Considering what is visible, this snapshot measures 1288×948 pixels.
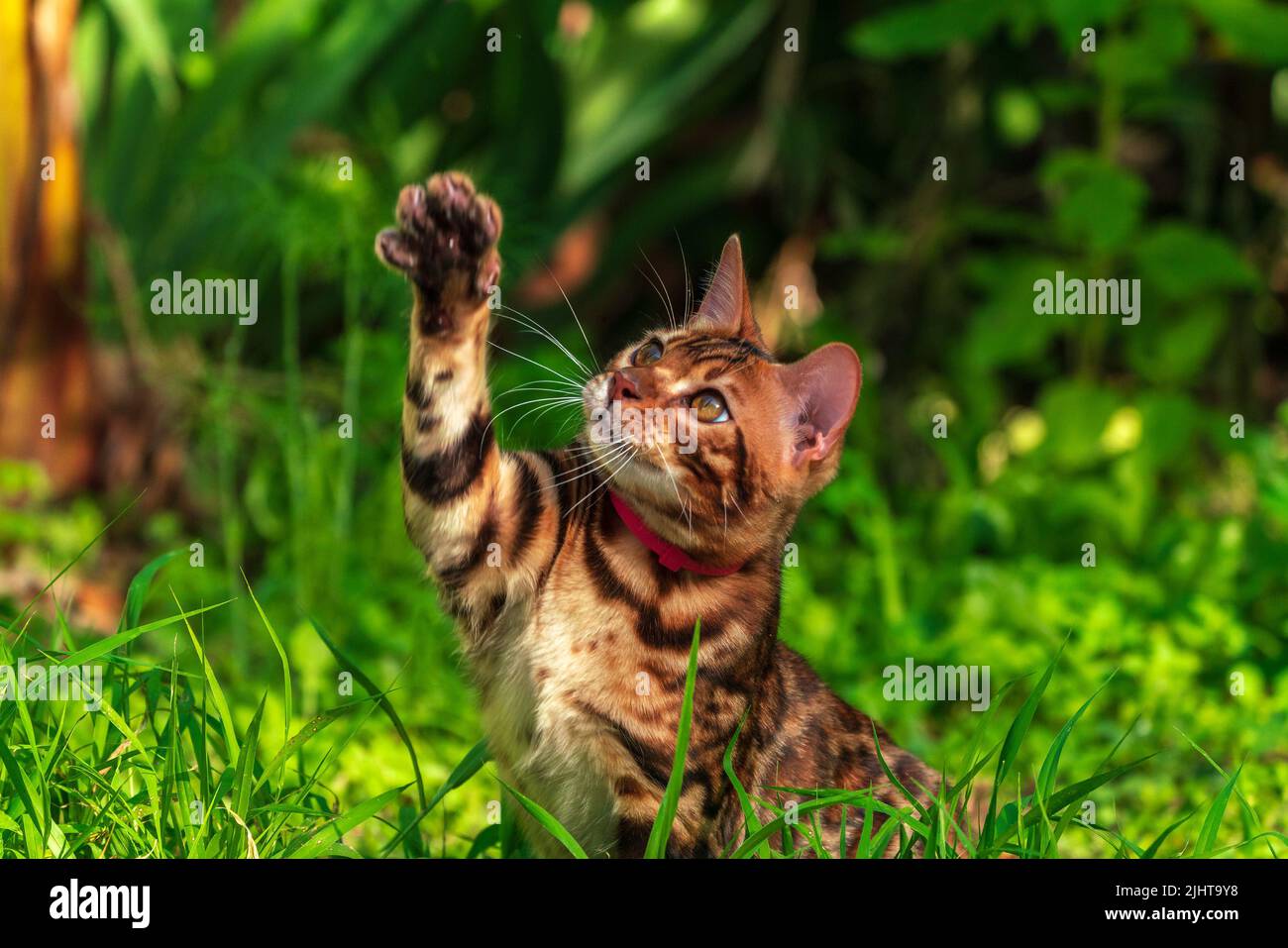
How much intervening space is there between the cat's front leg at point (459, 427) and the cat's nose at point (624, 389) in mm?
201

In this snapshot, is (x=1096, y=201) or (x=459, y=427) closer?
(x=459, y=427)

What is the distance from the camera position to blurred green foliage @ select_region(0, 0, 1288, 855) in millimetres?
4059

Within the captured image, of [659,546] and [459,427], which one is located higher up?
[459,427]

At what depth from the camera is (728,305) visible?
2781mm

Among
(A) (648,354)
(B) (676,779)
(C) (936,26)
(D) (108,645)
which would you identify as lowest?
(B) (676,779)

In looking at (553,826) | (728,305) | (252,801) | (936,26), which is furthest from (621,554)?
(936,26)

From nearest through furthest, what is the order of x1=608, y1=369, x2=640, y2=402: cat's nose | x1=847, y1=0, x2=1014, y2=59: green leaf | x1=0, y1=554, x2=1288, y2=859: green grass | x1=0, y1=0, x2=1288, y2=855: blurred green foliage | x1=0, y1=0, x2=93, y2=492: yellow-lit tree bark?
1. x1=0, y1=554, x2=1288, y2=859: green grass
2. x1=608, y1=369, x2=640, y2=402: cat's nose
3. x1=0, y1=0, x2=1288, y2=855: blurred green foliage
4. x1=0, y1=0, x2=93, y2=492: yellow-lit tree bark
5. x1=847, y1=0, x2=1014, y2=59: green leaf

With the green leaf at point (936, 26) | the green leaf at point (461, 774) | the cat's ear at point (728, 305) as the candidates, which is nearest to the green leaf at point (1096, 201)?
the green leaf at point (936, 26)

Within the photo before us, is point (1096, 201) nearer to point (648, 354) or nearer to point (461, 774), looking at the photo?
point (648, 354)

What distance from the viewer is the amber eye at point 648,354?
256 cm

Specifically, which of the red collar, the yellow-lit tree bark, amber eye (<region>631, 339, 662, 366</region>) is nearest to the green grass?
the red collar

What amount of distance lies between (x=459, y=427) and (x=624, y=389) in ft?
0.89

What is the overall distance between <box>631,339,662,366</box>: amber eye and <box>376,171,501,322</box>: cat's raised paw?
14.7 inches

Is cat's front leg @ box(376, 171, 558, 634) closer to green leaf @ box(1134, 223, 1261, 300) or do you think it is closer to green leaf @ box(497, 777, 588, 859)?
green leaf @ box(497, 777, 588, 859)
